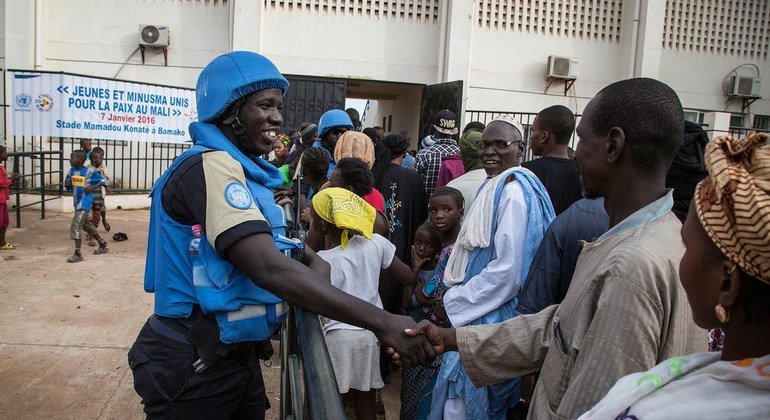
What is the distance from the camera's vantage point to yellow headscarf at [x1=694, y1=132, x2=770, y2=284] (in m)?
0.82

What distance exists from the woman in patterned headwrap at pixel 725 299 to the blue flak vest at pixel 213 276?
1.20m

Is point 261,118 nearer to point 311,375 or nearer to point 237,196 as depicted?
point 237,196

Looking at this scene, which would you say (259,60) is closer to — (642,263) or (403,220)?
(642,263)

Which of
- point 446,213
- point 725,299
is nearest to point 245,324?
point 725,299

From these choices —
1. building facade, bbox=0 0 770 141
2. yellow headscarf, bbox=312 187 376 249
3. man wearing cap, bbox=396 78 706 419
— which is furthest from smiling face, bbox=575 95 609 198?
building facade, bbox=0 0 770 141

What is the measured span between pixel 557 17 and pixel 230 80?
12.6 m

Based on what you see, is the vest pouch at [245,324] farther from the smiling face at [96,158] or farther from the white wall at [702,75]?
the white wall at [702,75]

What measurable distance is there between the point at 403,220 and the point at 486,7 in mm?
9374

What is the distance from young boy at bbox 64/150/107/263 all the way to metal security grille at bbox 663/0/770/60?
12391 mm

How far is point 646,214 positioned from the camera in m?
1.52

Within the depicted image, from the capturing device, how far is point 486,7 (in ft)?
41.9

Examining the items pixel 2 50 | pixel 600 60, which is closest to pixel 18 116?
pixel 2 50

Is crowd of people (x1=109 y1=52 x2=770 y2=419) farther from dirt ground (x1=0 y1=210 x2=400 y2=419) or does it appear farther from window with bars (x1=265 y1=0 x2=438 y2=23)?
window with bars (x1=265 y1=0 x2=438 y2=23)

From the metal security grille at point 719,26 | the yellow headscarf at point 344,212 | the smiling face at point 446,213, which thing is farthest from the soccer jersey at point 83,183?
the metal security grille at point 719,26
